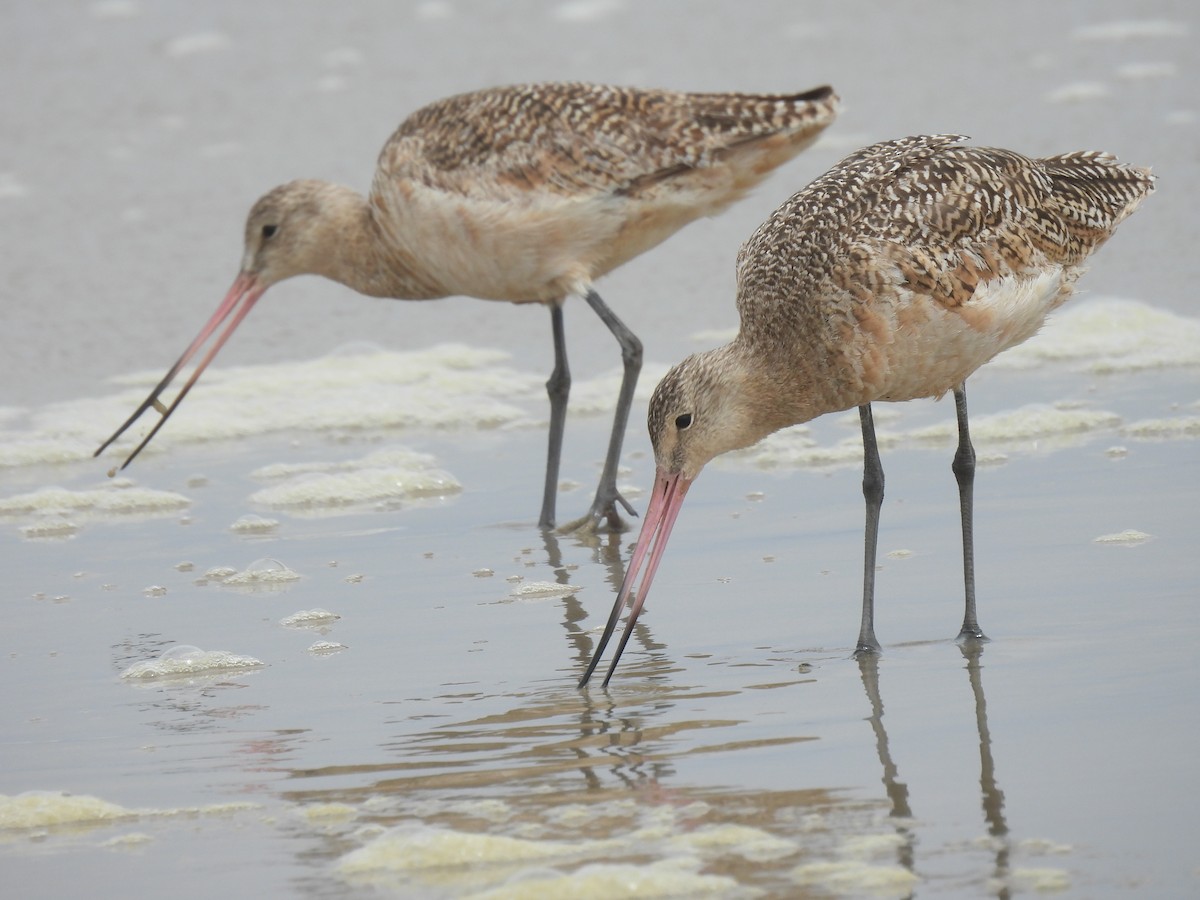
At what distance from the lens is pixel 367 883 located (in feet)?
12.0

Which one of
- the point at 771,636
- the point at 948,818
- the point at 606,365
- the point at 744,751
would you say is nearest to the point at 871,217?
the point at 771,636

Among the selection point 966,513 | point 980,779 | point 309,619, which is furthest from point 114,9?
point 980,779

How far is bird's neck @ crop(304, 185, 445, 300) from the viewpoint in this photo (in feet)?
25.4

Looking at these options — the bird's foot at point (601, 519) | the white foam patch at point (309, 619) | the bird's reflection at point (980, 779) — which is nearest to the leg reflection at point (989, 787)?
the bird's reflection at point (980, 779)

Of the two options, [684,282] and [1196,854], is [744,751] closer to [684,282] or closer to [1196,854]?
[1196,854]

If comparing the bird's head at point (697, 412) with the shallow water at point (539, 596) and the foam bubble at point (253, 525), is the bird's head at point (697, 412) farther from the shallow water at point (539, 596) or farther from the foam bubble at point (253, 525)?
the foam bubble at point (253, 525)

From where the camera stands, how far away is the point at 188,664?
521cm

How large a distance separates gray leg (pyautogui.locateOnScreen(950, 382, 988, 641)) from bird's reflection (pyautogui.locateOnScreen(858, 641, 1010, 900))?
0.38ft

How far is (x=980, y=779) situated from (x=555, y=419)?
3451 millimetres

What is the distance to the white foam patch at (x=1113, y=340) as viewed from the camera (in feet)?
26.1

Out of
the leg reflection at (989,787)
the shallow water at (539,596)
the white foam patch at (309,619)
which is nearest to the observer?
the leg reflection at (989,787)

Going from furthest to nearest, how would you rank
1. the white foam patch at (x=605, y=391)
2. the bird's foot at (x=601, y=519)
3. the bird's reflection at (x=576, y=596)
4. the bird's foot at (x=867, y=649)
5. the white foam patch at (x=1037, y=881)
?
1. the white foam patch at (x=605, y=391)
2. the bird's foot at (x=601, y=519)
3. the bird's reflection at (x=576, y=596)
4. the bird's foot at (x=867, y=649)
5. the white foam patch at (x=1037, y=881)

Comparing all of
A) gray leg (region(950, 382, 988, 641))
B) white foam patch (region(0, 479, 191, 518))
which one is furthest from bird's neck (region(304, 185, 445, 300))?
gray leg (region(950, 382, 988, 641))

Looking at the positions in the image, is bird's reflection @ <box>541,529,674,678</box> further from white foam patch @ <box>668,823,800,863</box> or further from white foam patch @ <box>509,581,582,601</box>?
white foam patch @ <box>668,823,800,863</box>
